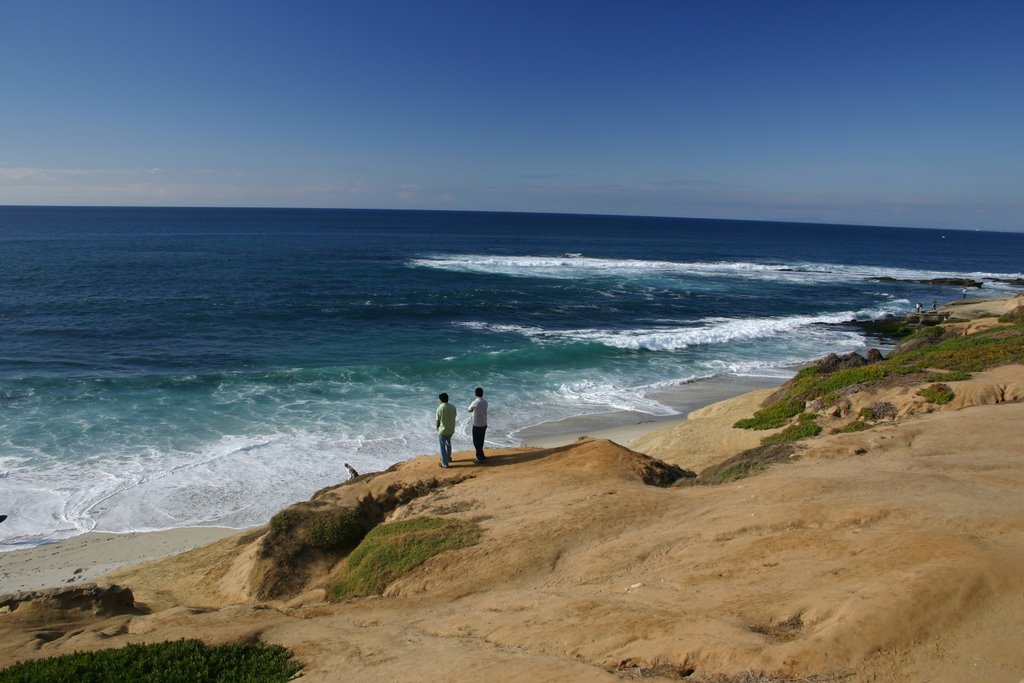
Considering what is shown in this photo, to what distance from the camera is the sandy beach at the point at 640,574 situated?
5535 millimetres

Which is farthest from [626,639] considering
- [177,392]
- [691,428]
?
[177,392]

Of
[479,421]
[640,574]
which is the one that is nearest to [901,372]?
[479,421]

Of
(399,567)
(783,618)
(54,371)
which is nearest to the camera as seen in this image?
(783,618)

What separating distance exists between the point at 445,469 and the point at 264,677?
6.30 meters

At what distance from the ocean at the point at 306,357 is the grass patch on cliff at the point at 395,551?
5.46 meters

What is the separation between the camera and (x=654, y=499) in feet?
32.5

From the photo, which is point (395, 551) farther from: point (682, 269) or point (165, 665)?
point (682, 269)

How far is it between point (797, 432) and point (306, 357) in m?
20.7

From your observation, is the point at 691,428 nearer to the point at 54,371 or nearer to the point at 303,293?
the point at 54,371

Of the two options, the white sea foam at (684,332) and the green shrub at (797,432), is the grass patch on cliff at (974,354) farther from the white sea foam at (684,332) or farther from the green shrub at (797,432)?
the white sea foam at (684,332)

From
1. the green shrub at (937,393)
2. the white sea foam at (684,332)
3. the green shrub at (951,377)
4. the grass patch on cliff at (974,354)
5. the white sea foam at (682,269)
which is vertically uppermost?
the white sea foam at (682,269)

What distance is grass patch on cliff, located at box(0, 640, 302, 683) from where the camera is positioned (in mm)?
6230

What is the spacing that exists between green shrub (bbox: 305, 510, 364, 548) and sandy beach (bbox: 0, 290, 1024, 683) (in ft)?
0.86

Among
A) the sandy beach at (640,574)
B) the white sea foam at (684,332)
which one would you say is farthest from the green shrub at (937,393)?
the white sea foam at (684,332)
